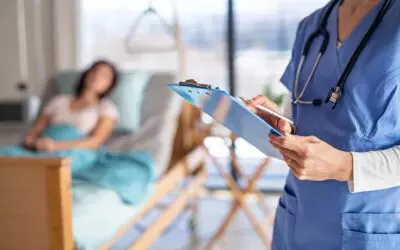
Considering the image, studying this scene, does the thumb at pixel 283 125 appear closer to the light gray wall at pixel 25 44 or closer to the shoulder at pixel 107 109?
the shoulder at pixel 107 109

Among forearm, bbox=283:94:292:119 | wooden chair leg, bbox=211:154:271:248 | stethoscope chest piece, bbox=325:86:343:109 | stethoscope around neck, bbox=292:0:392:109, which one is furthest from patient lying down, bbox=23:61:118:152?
stethoscope chest piece, bbox=325:86:343:109

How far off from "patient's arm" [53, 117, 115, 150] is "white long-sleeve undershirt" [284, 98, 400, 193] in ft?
5.96

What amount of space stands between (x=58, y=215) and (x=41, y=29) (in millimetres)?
2411

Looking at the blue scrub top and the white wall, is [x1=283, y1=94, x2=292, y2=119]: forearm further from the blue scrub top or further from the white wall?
the white wall

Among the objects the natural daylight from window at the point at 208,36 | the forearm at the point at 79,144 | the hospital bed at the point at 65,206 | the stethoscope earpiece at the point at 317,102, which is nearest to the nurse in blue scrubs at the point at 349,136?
the stethoscope earpiece at the point at 317,102

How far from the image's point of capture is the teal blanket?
212 centimetres

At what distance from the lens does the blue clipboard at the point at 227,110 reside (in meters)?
0.84

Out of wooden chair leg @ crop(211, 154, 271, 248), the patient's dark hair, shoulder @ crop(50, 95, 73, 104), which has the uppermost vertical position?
the patient's dark hair

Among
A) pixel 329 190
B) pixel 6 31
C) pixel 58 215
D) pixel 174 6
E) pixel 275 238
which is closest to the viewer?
pixel 329 190

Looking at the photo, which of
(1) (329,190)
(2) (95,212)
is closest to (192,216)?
(2) (95,212)

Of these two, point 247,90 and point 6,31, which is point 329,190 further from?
point 6,31

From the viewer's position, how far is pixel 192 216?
122 inches

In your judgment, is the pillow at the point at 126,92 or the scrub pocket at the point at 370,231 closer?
the scrub pocket at the point at 370,231

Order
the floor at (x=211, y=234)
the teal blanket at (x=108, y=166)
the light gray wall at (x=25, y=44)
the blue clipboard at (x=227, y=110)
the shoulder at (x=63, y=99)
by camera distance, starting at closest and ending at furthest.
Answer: the blue clipboard at (x=227, y=110)
the teal blanket at (x=108, y=166)
the shoulder at (x=63, y=99)
the floor at (x=211, y=234)
the light gray wall at (x=25, y=44)
